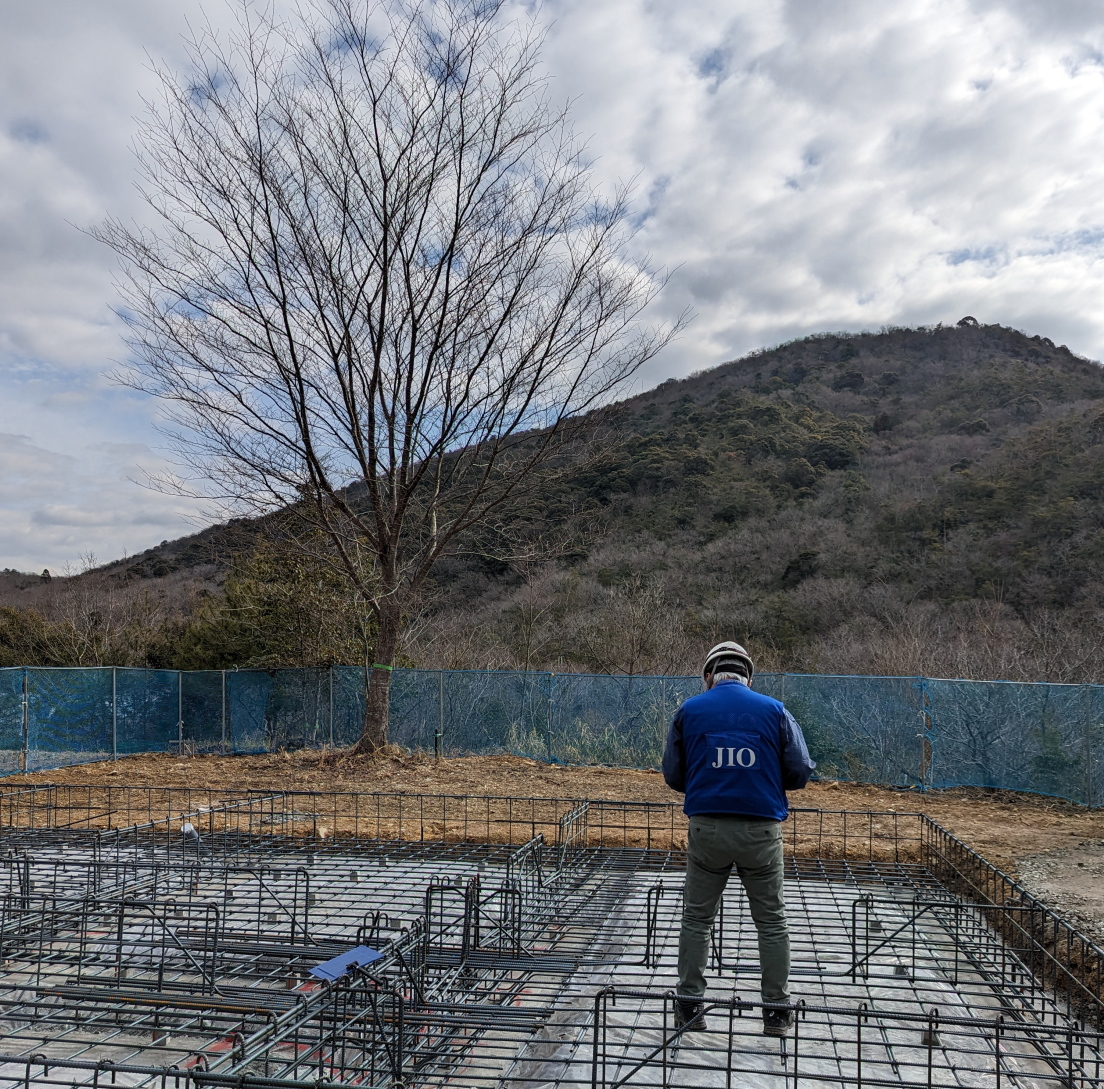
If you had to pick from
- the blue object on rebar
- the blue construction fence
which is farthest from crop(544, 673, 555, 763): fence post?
the blue object on rebar

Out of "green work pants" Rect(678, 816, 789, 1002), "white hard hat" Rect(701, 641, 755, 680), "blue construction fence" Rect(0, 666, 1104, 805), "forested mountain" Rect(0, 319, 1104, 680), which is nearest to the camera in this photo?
"green work pants" Rect(678, 816, 789, 1002)

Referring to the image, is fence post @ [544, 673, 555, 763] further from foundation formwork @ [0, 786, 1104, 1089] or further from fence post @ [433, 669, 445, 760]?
foundation formwork @ [0, 786, 1104, 1089]

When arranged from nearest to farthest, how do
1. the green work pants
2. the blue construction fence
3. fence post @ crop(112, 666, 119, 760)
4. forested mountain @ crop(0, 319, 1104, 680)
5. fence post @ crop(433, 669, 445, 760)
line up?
the green work pants < the blue construction fence < fence post @ crop(112, 666, 119, 760) < fence post @ crop(433, 669, 445, 760) < forested mountain @ crop(0, 319, 1104, 680)

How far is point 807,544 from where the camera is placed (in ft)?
112

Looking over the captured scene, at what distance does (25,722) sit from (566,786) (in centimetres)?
894

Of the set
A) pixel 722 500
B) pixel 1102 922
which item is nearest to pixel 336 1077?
pixel 1102 922

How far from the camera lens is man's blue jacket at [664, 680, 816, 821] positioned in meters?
4.55

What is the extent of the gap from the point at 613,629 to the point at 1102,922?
14307mm

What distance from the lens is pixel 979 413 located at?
43312 mm

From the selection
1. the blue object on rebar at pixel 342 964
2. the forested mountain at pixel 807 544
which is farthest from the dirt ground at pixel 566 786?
the blue object on rebar at pixel 342 964

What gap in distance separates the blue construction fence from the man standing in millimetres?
9786

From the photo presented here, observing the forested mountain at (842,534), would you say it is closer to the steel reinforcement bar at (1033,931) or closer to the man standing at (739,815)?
the steel reinforcement bar at (1033,931)

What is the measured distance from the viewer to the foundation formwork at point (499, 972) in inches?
150

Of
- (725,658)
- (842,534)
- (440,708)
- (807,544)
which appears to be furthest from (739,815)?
(842,534)
